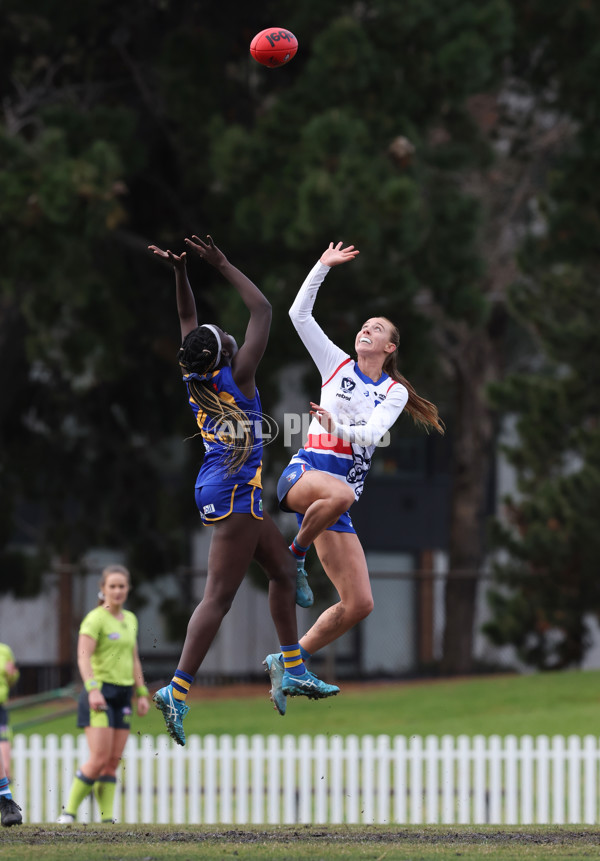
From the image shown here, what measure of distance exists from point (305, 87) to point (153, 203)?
388 cm

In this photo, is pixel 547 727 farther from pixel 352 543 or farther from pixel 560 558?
pixel 352 543

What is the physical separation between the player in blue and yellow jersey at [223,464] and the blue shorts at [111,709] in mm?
3231

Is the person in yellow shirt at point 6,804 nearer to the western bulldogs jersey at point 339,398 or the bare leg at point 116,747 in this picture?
the bare leg at point 116,747

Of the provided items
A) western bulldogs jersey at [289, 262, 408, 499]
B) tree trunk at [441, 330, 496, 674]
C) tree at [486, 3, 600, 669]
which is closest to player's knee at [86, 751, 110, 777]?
western bulldogs jersey at [289, 262, 408, 499]

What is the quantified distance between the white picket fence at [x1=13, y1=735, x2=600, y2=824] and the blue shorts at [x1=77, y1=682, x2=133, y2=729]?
2.93m

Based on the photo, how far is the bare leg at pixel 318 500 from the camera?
819 centimetres

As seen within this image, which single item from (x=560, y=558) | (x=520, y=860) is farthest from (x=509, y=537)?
(x=520, y=860)

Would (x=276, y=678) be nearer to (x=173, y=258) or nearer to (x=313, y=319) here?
(x=313, y=319)

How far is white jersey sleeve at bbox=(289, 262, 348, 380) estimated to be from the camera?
833cm

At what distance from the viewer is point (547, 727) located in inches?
722

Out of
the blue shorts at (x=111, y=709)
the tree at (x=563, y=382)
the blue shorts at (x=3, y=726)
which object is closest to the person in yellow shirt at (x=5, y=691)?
the blue shorts at (x=3, y=726)

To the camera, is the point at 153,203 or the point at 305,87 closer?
the point at 305,87

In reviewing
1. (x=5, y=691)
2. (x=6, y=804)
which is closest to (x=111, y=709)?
(x=5, y=691)

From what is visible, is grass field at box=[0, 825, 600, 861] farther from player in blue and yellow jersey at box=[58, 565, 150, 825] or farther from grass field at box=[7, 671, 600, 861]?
player in blue and yellow jersey at box=[58, 565, 150, 825]
